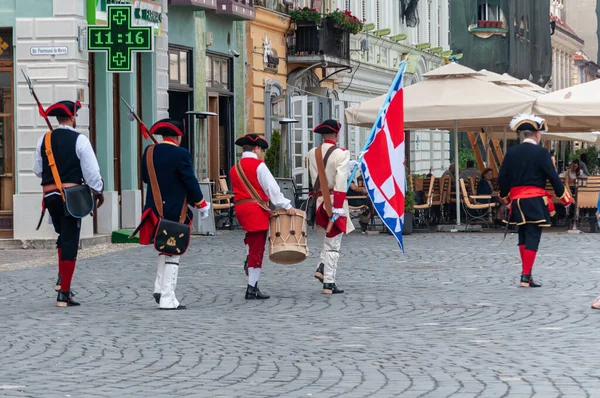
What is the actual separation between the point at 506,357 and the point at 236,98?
21344mm

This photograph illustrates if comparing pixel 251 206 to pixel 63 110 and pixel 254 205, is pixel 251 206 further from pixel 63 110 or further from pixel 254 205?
pixel 63 110

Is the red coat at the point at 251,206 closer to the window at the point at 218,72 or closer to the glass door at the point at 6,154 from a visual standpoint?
the glass door at the point at 6,154

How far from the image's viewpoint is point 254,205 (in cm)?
1325

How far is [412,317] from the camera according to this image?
37.9 feet

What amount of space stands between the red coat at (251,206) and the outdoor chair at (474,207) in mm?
11550

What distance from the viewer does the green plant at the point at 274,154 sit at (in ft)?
94.9

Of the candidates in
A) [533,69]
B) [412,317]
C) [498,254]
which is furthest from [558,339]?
[533,69]

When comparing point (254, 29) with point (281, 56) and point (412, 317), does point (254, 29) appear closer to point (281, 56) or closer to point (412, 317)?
point (281, 56)

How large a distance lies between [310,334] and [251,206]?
297 cm

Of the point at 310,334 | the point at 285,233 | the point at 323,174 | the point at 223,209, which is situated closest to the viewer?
the point at 310,334

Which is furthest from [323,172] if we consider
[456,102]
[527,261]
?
[456,102]

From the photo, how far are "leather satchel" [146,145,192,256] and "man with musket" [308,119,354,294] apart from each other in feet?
5.64

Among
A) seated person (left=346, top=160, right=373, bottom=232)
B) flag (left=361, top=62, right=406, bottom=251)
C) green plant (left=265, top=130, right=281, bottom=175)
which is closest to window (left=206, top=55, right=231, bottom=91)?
green plant (left=265, top=130, right=281, bottom=175)

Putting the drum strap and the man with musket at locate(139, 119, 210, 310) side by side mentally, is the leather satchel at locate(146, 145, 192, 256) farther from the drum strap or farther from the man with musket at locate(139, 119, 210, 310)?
the drum strap
